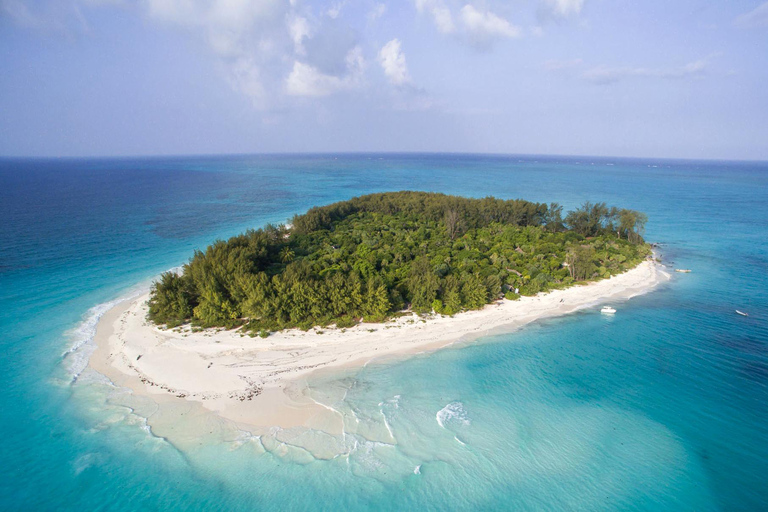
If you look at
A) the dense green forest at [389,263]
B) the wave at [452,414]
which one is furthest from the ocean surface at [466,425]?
the dense green forest at [389,263]

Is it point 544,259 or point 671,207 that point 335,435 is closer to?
point 544,259

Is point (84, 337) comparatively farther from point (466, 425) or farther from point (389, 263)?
point (466, 425)

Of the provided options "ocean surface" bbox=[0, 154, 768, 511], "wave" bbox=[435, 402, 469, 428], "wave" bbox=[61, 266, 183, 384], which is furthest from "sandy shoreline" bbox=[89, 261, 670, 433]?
"wave" bbox=[435, 402, 469, 428]

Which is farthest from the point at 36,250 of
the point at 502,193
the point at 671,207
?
the point at 671,207

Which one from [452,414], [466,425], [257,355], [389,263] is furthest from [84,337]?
[466,425]

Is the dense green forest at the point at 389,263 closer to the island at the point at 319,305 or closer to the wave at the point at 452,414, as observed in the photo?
the island at the point at 319,305
